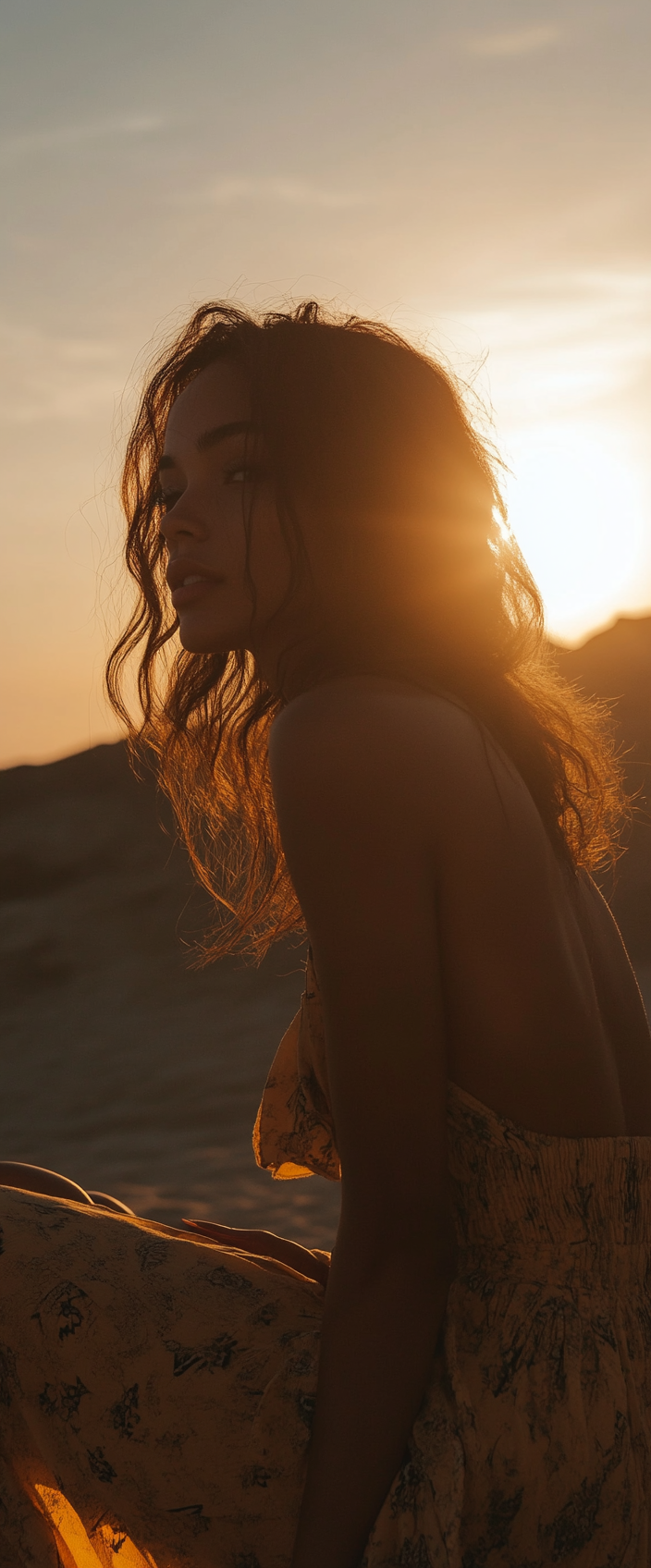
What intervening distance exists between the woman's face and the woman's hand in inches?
38.3

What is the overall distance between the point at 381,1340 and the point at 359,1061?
→ 0.31m

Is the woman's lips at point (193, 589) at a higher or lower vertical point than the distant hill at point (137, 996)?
higher

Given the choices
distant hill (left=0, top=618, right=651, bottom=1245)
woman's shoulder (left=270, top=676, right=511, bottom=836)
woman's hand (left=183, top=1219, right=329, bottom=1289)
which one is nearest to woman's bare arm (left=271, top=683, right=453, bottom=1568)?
woman's shoulder (left=270, top=676, right=511, bottom=836)

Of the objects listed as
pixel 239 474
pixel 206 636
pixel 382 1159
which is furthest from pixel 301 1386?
pixel 239 474

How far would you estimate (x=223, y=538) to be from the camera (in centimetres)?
171

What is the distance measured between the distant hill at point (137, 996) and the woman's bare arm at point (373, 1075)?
3.14 meters

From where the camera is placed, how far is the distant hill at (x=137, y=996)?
5.38m

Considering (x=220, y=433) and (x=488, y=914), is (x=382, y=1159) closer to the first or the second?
(x=488, y=914)

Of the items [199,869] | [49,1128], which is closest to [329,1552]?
[199,869]

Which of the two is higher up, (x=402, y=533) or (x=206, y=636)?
(x=402, y=533)

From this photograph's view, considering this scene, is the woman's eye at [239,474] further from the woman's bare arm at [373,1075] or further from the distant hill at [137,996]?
the distant hill at [137,996]

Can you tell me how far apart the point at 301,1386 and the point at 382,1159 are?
12.2 inches

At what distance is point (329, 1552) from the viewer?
124cm

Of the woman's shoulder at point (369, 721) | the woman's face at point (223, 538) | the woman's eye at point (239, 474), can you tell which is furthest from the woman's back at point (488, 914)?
the woman's eye at point (239, 474)
